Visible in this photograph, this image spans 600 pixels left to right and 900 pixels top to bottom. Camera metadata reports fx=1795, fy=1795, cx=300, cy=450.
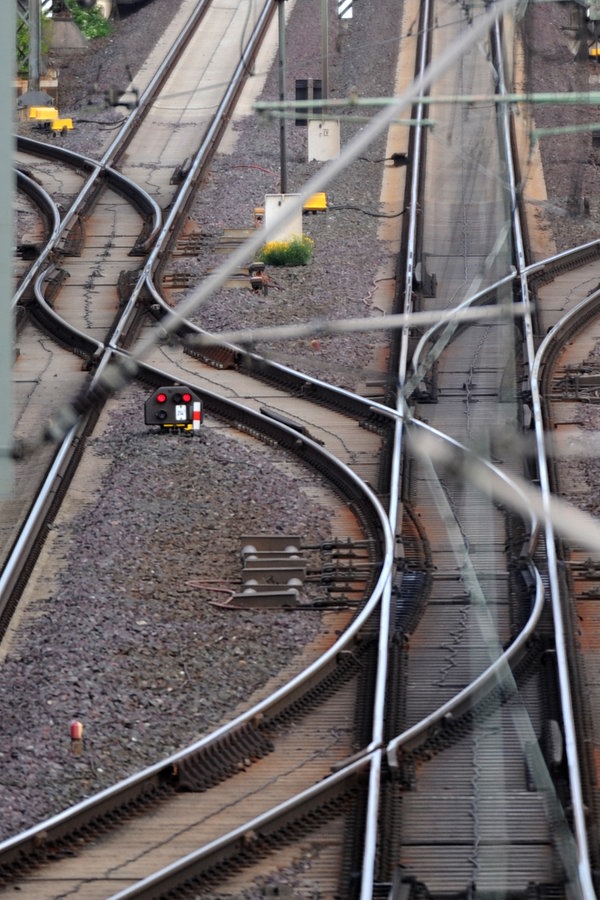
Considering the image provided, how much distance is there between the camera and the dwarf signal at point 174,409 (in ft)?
51.4

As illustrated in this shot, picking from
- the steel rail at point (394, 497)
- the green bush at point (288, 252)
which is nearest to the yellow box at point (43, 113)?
the steel rail at point (394, 497)

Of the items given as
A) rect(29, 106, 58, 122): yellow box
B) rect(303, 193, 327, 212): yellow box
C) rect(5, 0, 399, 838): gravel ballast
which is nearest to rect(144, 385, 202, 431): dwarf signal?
rect(5, 0, 399, 838): gravel ballast

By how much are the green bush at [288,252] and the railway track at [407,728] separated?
15.8 ft

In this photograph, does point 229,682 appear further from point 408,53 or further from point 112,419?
point 408,53

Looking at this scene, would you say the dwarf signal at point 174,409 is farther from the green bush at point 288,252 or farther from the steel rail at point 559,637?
the green bush at point 288,252

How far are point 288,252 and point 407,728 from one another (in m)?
11.9

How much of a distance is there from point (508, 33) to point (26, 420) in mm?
19571

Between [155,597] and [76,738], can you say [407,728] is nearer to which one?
[76,738]

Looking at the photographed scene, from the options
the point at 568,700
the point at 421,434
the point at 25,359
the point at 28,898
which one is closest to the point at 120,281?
the point at 25,359

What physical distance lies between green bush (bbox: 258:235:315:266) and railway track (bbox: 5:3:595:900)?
4.81 m

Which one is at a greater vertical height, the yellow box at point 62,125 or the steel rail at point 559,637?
the yellow box at point 62,125

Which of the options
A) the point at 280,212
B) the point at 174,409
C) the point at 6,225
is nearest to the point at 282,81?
the point at 280,212

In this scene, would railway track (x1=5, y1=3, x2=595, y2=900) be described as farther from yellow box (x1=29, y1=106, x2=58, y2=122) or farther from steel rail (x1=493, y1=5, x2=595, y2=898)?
yellow box (x1=29, y1=106, x2=58, y2=122)

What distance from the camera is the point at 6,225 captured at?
902 cm
